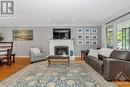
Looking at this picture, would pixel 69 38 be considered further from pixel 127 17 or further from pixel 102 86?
pixel 102 86

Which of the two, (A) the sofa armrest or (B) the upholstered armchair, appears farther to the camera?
(B) the upholstered armchair

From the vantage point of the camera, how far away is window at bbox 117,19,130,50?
Result: 20.8 ft

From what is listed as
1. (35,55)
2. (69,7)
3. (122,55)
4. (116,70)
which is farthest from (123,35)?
(35,55)

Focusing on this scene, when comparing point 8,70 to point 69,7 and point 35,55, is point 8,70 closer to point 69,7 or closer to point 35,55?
point 35,55

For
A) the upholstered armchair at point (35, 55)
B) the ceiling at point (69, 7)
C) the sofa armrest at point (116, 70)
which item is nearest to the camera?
the sofa armrest at point (116, 70)

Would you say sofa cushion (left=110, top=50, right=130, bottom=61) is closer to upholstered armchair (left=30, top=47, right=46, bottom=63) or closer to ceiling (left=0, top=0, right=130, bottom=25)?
ceiling (left=0, top=0, right=130, bottom=25)

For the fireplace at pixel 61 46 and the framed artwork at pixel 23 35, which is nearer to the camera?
the fireplace at pixel 61 46

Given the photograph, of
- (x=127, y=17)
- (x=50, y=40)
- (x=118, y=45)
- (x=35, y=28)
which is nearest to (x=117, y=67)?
(x=127, y=17)

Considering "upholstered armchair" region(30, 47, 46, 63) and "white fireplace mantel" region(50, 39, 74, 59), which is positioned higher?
"white fireplace mantel" region(50, 39, 74, 59)

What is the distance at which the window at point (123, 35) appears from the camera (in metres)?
6.34

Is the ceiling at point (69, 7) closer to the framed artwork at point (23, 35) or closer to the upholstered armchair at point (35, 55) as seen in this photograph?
the upholstered armchair at point (35, 55)

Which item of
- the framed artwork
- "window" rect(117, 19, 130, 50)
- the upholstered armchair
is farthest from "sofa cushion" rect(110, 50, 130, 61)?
the framed artwork

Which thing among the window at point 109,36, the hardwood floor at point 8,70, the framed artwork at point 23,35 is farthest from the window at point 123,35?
the framed artwork at point 23,35

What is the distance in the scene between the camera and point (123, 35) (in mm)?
6820
